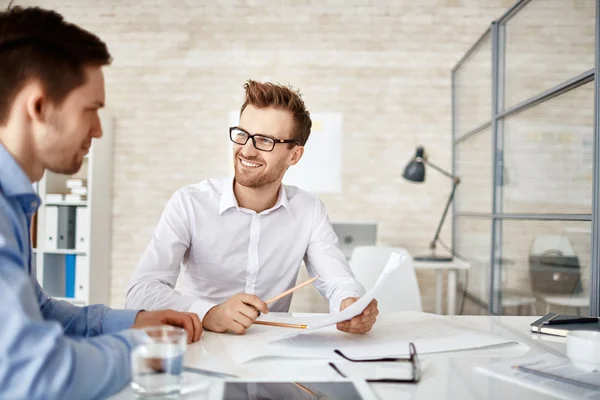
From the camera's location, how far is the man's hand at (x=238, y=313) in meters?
1.14

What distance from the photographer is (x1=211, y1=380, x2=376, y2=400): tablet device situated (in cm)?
77

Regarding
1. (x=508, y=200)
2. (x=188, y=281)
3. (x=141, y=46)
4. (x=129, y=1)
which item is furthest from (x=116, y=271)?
(x=508, y=200)

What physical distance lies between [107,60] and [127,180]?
11.5 feet

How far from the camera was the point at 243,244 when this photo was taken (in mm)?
1815

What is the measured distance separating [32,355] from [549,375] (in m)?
0.84

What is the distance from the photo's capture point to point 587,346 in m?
0.96

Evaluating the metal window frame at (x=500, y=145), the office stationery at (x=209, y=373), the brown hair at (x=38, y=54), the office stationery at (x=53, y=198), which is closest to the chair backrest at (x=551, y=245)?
the metal window frame at (x=500, y=145)

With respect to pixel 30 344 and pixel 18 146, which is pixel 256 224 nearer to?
pixel 18 146

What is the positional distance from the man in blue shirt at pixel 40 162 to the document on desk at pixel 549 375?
65 cm

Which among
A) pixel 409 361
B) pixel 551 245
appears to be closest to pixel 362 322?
A: pixel 409 361

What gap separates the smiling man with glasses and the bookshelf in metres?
2.36

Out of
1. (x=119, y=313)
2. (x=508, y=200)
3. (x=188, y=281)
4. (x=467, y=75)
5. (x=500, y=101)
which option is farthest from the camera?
(x=467, y=75)

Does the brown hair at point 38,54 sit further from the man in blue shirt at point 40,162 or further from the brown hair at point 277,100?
the brown hair at point 277,100

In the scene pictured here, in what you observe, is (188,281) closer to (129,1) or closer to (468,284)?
(468,284)
